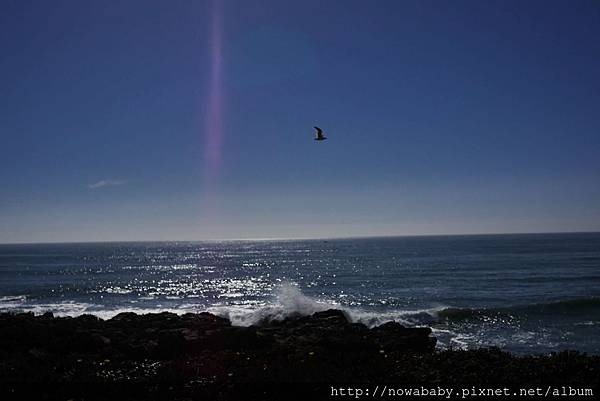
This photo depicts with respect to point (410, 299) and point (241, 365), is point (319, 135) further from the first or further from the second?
point (410, 299)

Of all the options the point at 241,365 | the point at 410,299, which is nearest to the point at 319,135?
the point at 241,365

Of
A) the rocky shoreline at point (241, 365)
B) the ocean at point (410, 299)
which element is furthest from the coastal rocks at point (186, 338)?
the ocean at point (410, 299)

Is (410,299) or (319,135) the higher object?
(319,135)

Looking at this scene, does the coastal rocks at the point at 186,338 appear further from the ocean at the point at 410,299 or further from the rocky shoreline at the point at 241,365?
the ocean at the point at 410,299

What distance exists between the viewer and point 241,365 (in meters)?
13.1

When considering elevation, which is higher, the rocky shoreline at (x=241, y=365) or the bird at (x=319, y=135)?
the bird at (x=319, y=135)

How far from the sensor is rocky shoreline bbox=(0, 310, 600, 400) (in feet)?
35.3

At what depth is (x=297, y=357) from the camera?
46.9 feet

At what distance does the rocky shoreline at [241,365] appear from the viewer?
10.8m

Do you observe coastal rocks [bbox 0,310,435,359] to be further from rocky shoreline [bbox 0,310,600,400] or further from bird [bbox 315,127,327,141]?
bird [bbox 315,127,327,141]

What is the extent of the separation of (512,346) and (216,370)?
62.5ft

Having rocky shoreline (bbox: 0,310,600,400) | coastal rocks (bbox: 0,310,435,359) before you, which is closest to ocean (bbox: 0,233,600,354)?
coastal rocks (bbox: 0,310,435,359)

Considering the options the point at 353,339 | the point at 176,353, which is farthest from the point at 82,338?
the point at 353,339

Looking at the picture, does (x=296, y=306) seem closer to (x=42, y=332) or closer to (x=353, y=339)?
(x=353, y=339)
